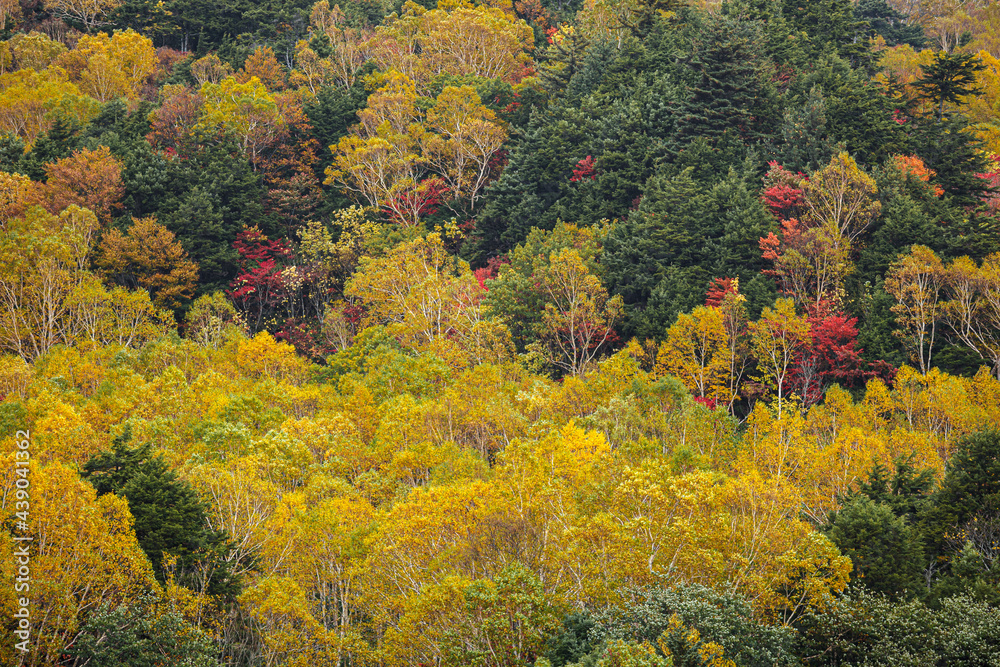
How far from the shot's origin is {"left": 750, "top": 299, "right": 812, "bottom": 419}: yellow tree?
40.1m

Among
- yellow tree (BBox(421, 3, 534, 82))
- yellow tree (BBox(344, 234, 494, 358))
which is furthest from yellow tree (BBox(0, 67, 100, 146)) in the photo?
yellow tree (BBox(344, 234, 494, 358))

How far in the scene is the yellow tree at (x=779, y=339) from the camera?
4012cm

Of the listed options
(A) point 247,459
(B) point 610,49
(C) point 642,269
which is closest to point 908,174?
(C) point 642,269

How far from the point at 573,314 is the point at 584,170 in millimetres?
14083

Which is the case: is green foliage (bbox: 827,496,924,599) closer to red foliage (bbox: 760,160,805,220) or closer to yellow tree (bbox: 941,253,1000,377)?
yellow tree (bbox: 941,253,1000,377)

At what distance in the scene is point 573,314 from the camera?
4425cm

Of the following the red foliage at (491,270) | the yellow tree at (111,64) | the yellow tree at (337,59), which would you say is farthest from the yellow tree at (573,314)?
the yellow tree at (111,64)

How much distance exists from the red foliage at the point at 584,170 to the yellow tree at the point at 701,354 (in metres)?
16.0

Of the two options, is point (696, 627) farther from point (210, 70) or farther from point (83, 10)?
point (83, 10)

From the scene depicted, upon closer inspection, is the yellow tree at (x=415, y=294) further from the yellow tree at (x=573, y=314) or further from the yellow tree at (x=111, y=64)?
the yellow tree at (x=111, y=64)

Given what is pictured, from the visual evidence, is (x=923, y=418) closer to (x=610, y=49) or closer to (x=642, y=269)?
(x=642, y=269)

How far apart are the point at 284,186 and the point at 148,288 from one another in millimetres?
12816

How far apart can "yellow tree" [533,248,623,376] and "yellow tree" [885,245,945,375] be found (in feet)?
41.5

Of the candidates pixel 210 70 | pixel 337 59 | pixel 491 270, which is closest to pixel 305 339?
pixel 491 270
